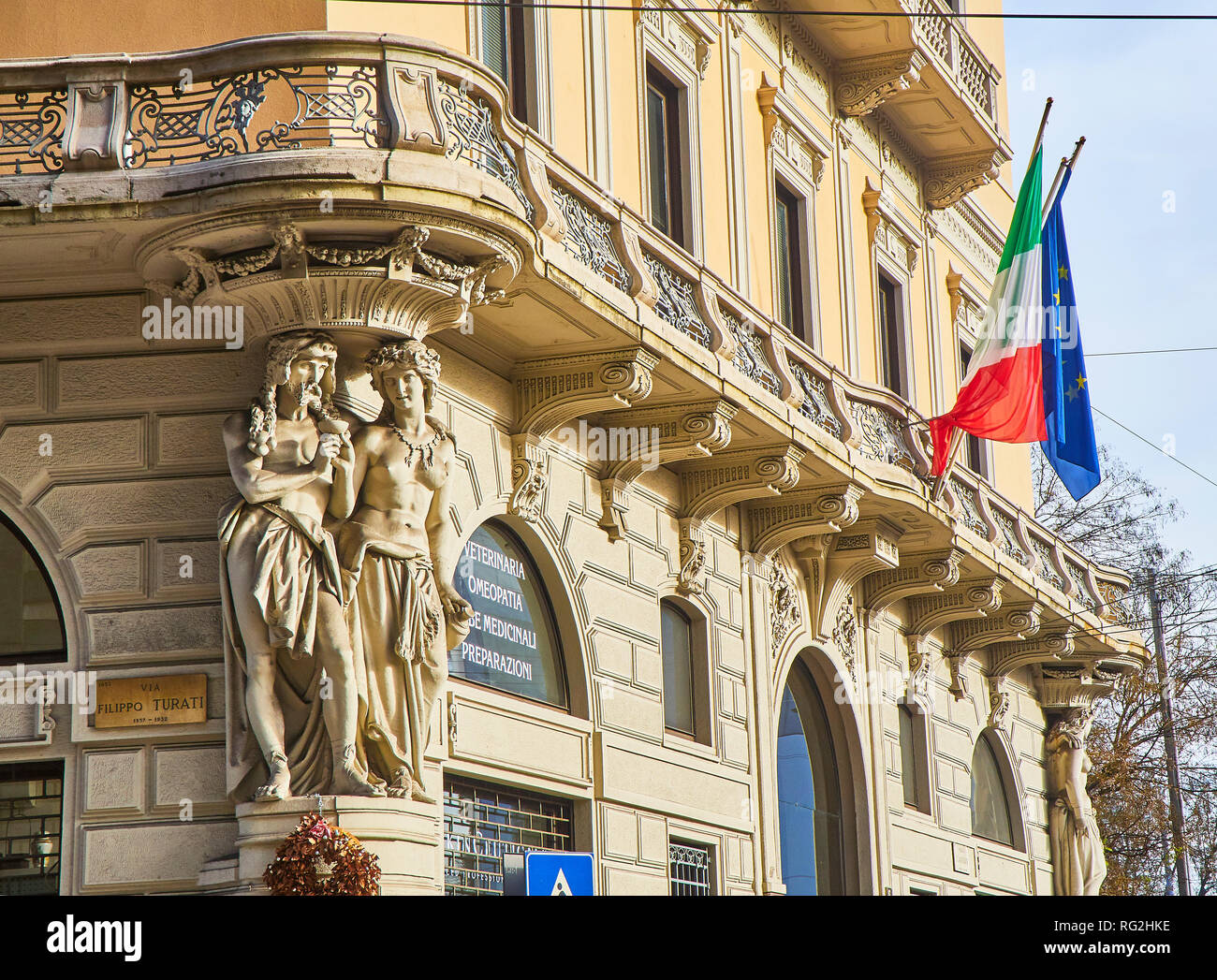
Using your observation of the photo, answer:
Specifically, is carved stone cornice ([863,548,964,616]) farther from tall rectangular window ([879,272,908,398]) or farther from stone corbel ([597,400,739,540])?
stone corbel ([597,400,739,540])

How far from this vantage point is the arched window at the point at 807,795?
65.6ft

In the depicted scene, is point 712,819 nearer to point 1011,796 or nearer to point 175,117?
point 175,117

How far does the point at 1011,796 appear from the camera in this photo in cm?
2742

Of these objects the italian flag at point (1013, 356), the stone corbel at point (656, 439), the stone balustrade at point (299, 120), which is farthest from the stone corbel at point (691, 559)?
the italian flag at point (1013, 356)

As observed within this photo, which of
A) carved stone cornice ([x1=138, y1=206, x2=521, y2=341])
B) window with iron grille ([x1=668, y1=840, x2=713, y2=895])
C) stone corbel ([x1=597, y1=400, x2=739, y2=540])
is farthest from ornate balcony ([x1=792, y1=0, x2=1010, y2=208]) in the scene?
window with iron grille ([x1=668, y1=840, x2=713, y2=895])

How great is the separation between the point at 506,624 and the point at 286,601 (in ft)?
10.9

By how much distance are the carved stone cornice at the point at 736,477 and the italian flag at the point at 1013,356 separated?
117 inches

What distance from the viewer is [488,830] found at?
47.2 ft

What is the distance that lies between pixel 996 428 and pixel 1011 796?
364 inches

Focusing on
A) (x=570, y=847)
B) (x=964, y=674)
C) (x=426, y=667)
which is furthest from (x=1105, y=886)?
(x=426, y=667)

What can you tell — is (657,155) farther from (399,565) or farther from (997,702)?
(997,702)

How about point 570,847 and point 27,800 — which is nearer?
point 27,800

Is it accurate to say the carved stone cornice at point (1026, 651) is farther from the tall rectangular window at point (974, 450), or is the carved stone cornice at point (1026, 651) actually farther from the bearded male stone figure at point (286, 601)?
the bearded male stone figure at point (286, 601)

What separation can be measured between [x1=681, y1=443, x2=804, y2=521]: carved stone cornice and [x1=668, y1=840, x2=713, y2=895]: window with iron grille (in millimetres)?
3224
